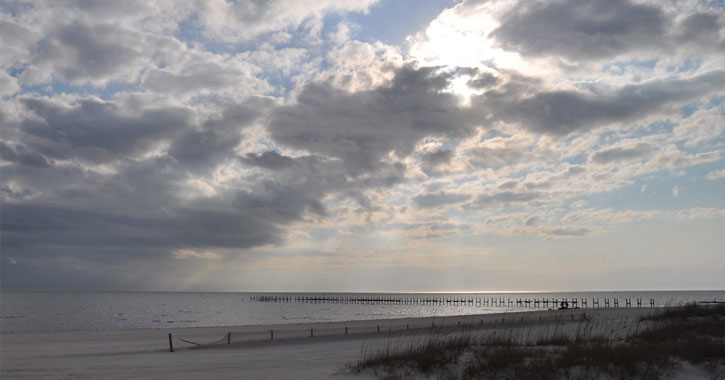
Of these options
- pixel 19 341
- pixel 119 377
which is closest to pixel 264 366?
pixel 119 377

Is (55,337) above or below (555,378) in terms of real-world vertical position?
below

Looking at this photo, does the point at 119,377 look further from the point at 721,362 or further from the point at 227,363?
the point at 721,362

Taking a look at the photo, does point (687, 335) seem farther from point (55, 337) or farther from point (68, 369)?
point (55, 337)

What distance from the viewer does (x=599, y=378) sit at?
11.1 meters

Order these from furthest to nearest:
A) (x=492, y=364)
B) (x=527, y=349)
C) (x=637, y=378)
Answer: (x=527, y=349)
(x=492, y=364)
(x=637, y=378)

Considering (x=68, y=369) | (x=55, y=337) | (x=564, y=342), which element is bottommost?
(x=55, y=337)

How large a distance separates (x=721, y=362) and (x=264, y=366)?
1253cm

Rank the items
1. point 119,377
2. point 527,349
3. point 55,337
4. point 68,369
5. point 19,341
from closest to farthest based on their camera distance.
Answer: point 527,349
point 119,377
point 68,369
point 19,341
point 55,337

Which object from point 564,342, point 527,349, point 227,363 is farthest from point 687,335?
point 227,363

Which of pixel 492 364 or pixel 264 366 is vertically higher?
pixel 492 364

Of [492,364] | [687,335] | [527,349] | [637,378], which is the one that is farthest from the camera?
[687,335]

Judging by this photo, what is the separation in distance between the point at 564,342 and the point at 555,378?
5385mm

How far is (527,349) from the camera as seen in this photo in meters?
13.7

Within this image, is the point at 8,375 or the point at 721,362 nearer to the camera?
the point at 721,362
